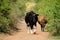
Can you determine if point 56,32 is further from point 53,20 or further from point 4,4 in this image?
point 4,4

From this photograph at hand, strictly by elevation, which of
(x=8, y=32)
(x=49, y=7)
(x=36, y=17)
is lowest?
(x=8, y=32)

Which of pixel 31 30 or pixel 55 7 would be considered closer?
pixel 55 7

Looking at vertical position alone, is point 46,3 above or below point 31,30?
above

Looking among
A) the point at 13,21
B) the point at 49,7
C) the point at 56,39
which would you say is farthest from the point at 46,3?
the point at 13,21

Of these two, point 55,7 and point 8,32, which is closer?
point 55,7

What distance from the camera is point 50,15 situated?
15.5 meters

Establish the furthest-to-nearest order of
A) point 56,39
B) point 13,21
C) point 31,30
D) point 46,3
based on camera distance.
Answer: point 13,21
point 31,30
point 46,3
point 56,39

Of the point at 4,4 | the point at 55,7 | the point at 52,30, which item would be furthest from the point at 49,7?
the point at 4,4

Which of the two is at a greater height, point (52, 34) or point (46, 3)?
point (46, 3)

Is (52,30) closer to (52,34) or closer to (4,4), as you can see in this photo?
(52,34)

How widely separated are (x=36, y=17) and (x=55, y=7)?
2.72m


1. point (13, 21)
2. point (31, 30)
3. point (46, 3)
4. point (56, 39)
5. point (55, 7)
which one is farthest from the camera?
point (13, 21)

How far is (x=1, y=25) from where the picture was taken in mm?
17359

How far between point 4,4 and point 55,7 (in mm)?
4443
